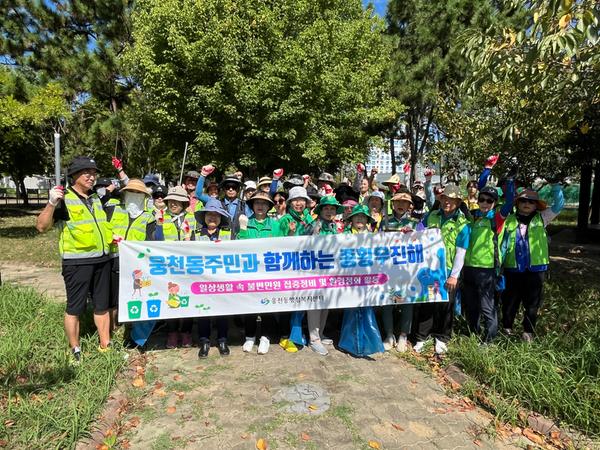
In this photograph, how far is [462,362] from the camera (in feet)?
13.8

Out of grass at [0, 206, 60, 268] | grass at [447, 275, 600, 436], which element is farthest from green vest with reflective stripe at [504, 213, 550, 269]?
grass at [0, 206, 60, 268]

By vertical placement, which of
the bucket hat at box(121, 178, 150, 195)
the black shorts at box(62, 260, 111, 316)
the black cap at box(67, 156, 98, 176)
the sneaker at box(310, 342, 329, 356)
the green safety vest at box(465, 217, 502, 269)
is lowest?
the sneaker at box(310, 342, 329, 356)

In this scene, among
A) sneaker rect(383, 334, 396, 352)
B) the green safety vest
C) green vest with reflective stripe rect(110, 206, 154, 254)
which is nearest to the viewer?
the green safety vest

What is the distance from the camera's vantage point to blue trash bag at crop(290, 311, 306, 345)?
4.72 m

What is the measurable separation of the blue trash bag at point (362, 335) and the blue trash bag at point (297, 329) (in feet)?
1.50

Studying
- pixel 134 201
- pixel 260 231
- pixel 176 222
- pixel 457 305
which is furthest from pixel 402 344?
pixel 134 201

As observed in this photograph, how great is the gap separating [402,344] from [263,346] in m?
1.58

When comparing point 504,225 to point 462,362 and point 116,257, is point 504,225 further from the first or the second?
point 116,257

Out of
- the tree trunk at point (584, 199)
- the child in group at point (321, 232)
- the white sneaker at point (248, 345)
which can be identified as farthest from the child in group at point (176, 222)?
the tree trunk at point (584, 199)

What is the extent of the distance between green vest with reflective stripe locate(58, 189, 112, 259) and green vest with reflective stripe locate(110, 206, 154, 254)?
37 cm

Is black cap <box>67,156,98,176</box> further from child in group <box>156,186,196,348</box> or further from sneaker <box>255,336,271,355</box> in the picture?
sneaker <box>255,336,271,355</box>

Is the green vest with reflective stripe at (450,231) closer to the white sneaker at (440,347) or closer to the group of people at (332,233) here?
the group of people at (332,233)

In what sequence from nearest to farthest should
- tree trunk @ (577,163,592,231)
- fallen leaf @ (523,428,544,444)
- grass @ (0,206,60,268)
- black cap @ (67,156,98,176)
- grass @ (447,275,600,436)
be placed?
fallen leaf @ (523,428,544,444), grass @ (447,275,600,436), black cap @ (67,156,98,176), grass @ (0,206,60,268), tree trunk @ (577,163,592,231)

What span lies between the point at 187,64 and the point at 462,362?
1212cm
